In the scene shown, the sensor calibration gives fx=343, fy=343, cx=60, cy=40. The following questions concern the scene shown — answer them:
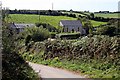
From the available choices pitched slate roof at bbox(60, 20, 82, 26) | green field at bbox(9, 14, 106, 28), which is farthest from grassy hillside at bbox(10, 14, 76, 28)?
pitched slate roof at bbox(60, 20, 82, 26)

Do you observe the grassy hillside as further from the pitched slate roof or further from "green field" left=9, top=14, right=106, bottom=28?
the pitched slate roof

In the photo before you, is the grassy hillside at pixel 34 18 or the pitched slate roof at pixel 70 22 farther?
the grassy hillside at pixel 34 18

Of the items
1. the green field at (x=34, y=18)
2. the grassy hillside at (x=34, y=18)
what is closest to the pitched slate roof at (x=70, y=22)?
the green field at (x=34, y=18)

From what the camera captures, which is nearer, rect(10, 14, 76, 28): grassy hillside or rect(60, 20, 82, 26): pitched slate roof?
rect(60, 20, 82, 26): pitched slate roof

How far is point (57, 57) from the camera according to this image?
34250 millimetres

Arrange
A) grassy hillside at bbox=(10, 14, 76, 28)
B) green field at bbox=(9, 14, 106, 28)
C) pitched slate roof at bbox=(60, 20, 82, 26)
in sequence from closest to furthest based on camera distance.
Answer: pitched slate roof at bbox=(60, 20, 82, 26) → green field at bbox=(9, 14, 106, 28) → grassy hillside at bbox=(10, 14, 76, 28)

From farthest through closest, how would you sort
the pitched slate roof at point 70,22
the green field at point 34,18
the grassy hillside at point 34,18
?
the grassy hillside at point 34,18, the green field at point 34,18, the pitched slate roof at point 70,22

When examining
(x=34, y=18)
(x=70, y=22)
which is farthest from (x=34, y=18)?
(x=70, y=22)

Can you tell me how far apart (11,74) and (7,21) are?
3766mm

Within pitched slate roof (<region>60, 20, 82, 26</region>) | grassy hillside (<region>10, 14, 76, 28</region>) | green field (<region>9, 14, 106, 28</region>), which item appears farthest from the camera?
grassy hillside (<region>10, 14, 76, 28</region>)

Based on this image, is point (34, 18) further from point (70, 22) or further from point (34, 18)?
point (70, 22)

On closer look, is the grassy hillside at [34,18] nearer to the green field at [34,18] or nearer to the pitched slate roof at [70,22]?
the green field at [34,18]

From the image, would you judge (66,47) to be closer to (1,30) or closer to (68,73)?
(68,73)

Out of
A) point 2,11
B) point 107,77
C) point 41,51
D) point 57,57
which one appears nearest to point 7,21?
point 2,11
